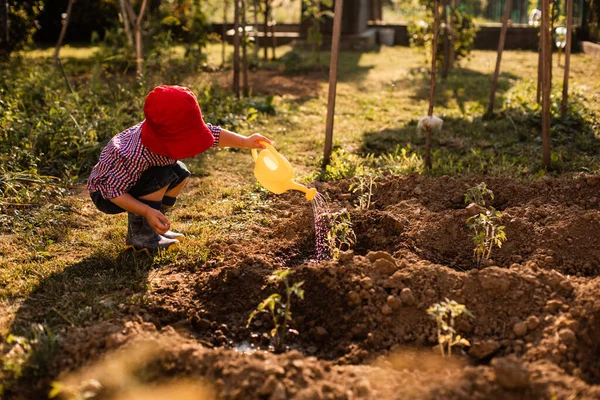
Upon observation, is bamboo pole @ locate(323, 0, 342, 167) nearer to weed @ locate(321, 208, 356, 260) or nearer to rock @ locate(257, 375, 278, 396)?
weed @ locate(321, 208, 356, 260)

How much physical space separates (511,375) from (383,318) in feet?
2.33

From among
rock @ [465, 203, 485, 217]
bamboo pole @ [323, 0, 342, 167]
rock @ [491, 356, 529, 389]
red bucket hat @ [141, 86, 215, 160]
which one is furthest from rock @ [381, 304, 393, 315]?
bamboo pole @ [323, 0, 342, 167]

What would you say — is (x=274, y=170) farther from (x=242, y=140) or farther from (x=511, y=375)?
(x=511, y=375)

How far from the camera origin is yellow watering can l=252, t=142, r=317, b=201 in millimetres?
3451

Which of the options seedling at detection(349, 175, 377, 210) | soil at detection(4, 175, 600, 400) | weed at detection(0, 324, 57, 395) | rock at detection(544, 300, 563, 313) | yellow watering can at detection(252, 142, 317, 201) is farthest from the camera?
seedling at detection(349, 175, 377, 210)

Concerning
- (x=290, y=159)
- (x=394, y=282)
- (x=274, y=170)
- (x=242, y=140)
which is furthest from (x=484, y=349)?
(x=290, y=159)

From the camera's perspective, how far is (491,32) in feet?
41.0

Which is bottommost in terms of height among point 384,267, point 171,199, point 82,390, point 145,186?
point 82,390

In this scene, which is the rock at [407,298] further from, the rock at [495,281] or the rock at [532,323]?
the rock at [532,323]

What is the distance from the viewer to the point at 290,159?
5234 millimetres

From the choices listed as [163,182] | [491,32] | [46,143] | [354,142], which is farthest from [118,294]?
[491,32]

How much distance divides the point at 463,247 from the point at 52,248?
2.28 m

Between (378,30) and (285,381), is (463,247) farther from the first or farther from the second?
(378,30)

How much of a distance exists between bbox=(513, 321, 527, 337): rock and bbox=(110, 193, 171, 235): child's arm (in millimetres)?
1661
